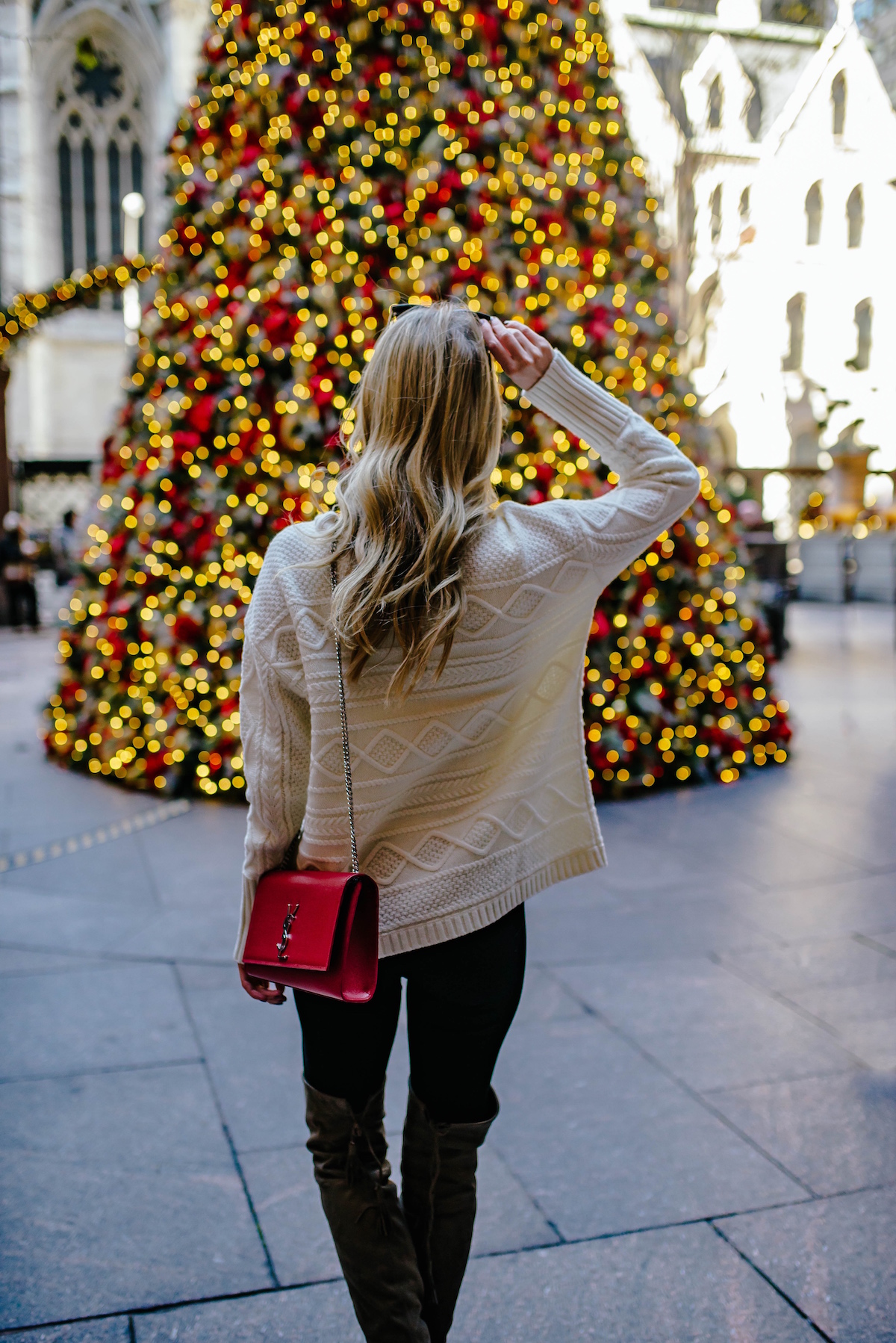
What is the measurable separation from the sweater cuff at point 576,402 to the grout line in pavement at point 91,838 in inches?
159

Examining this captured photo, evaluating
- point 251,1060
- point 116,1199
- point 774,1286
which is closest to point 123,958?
point 251,1060

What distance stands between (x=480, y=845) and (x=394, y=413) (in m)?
0.69

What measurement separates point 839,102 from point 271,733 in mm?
35786

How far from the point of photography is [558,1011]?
3.69 m

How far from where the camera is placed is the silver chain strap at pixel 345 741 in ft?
5.50

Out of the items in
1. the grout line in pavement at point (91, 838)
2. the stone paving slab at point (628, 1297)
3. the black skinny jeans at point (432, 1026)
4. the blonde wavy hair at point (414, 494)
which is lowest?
the stone paving slab at point (628, 1297)

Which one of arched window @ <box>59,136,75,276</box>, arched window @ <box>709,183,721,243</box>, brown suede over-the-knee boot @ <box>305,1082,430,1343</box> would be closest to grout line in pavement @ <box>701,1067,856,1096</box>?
brown suede over-the-knee boot @ <box>305,1082,430,1343</box>

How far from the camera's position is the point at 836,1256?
2.47 m

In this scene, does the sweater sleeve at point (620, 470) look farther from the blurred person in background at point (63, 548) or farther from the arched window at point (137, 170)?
the arched window at point (137, 170)

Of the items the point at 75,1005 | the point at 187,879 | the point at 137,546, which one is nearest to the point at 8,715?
the point at 137,546

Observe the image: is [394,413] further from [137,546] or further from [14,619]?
[14,619]

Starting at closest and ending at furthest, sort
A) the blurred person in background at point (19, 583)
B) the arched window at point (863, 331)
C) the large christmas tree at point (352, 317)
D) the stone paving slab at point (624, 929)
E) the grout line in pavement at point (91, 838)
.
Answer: the stone paving slab at point (624, 929) → the grout line in pavement at point (91, 838) → the large christmas tree at point (352, 317) → the blurred person in background at point (19, 583) → the arched window at point (863, 331)

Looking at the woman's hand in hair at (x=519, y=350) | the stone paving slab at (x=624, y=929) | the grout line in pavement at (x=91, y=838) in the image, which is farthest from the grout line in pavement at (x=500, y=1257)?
the grout line in pavement at (x=91, y=838)

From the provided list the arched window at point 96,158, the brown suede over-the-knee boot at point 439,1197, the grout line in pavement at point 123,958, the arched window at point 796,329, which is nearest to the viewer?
the brown suede over-the-knee boot at point 439,1197
